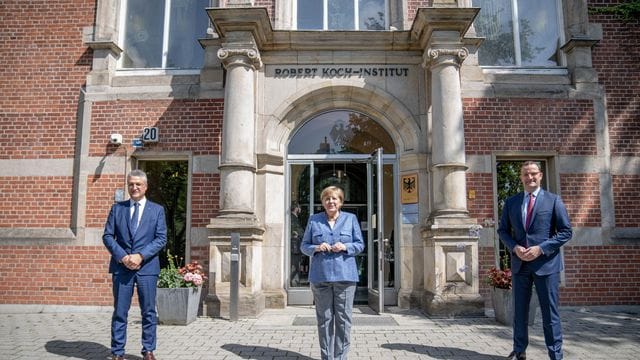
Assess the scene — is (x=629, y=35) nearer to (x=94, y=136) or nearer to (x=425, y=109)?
(x=425, y=109)

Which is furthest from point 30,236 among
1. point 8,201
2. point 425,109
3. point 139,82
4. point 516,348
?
point 516,348

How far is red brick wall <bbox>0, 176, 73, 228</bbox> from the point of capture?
27.0 ft

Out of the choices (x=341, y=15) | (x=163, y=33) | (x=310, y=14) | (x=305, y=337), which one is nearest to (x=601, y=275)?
(x=305, y=337)

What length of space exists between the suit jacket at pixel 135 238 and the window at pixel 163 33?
15.1ft

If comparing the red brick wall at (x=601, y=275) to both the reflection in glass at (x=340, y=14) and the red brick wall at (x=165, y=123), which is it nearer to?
the reflection in glass at (x=340, y=14)

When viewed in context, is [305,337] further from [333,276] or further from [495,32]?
[495,32]

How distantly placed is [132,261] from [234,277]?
2.54 m

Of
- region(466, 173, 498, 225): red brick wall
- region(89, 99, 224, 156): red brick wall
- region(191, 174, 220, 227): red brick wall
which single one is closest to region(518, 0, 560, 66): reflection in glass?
region(466, 173, 498, 225): red brick wall

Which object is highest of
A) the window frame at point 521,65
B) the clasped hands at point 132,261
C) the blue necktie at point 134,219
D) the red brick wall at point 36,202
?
the window frame at point 521,65

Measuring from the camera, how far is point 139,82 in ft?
27.8

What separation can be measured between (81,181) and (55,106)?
1.47 m

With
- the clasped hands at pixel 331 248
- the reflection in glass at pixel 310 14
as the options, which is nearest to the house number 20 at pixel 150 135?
the reflection in glass at pixel 310 14

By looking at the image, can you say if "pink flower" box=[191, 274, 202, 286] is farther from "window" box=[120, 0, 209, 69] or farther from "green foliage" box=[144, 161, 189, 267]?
"window" box=[120, 0, 209, 69]

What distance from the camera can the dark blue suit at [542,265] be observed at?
14.3 ft
